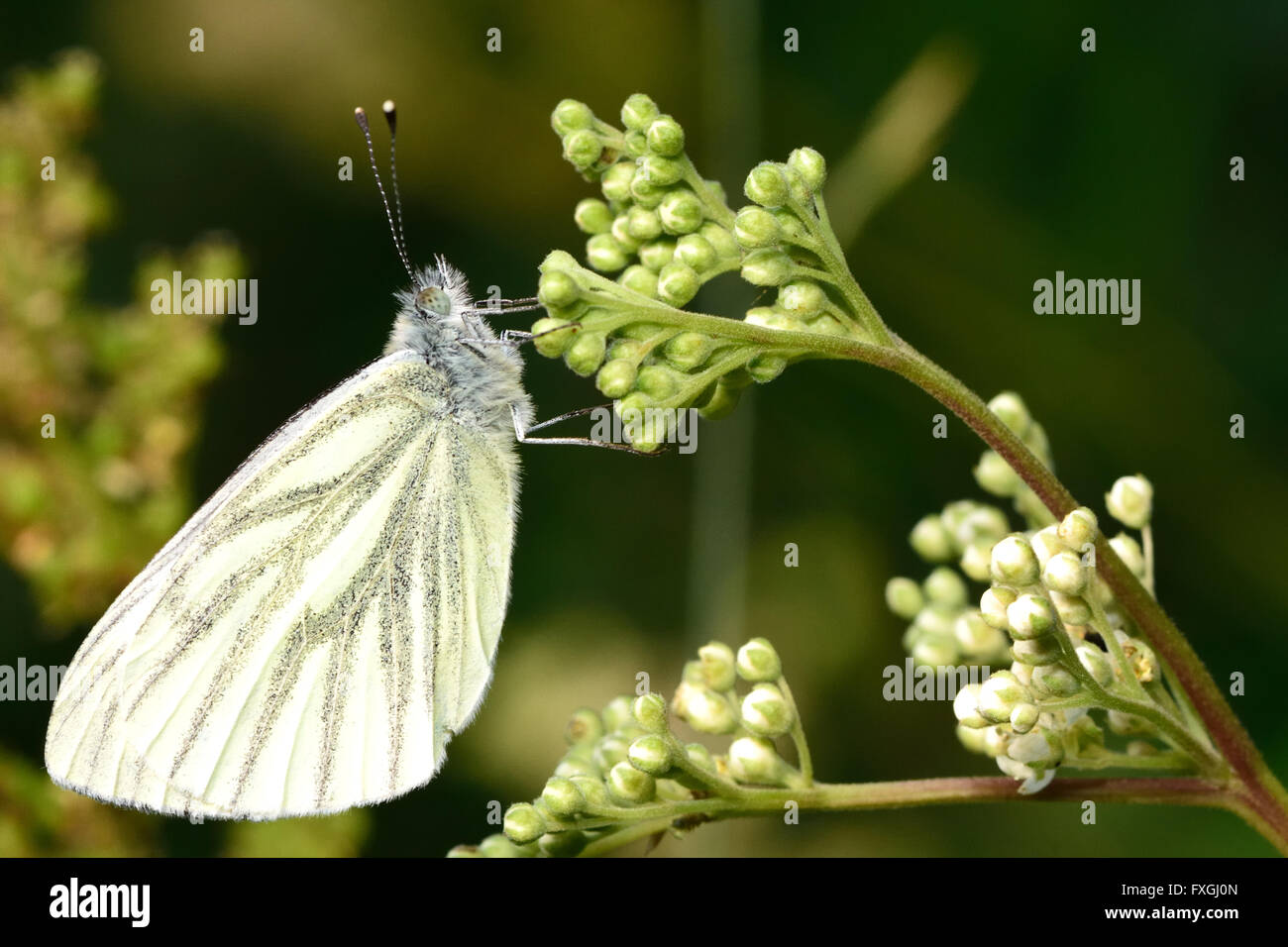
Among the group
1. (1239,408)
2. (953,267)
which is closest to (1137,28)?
(953,267)

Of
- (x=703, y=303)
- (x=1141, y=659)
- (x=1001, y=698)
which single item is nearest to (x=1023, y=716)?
(x=1001, y=698)

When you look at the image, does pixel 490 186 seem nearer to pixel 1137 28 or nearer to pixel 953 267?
pixel 953 267

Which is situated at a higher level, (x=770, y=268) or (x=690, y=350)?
(x=770, y=268)

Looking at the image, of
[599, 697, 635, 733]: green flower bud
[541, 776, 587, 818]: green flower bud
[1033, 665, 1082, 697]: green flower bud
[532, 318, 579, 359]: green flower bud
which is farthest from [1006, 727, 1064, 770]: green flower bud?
[532, 318, 579, 359]: green flower bud

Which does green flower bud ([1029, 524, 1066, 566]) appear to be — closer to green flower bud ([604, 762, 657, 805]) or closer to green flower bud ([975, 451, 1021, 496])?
green flower bud ([975, 451, 1021, 496])

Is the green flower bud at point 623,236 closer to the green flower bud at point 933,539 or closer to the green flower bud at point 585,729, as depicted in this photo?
the green flower bud at point 933,539

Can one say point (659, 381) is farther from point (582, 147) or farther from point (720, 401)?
point (582, 147)
